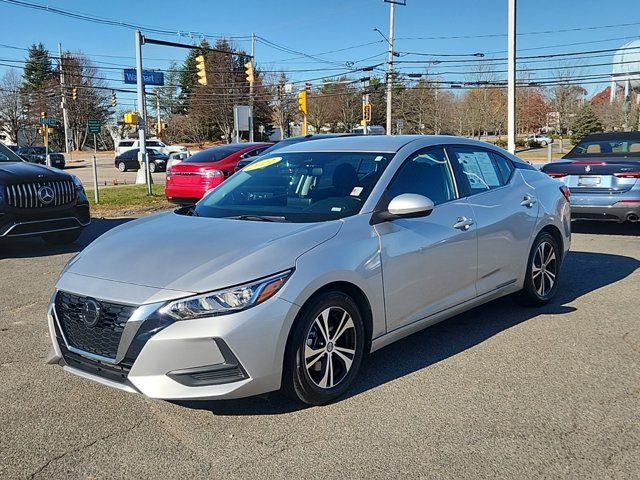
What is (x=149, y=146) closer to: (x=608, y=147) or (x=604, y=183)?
(x=608, y=147)

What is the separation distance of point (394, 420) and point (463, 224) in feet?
5.70

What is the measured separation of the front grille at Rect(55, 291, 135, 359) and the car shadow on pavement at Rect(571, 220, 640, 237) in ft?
29.6

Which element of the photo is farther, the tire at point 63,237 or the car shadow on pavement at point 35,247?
the tire at point 63,237

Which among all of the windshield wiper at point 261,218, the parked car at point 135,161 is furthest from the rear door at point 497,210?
the parked car at point 135,161

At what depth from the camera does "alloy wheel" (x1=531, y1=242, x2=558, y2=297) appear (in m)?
5.68

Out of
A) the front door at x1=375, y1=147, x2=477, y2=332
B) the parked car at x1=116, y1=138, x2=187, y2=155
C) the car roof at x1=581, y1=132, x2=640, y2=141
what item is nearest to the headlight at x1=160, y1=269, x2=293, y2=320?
the front door at x1=375, y1=147, x2=477, y2=332

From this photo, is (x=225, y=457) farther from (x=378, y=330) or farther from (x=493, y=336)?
(x=493, y=336)

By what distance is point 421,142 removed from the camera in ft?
15.7

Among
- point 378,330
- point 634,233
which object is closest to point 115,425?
point 378,330

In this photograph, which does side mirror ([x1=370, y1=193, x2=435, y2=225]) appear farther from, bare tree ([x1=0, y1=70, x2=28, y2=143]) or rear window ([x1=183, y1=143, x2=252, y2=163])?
bare tree ([x1=0, y1=70, x2=28, y2=143])

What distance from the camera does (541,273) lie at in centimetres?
575

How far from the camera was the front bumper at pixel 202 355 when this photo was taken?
10.4 feet

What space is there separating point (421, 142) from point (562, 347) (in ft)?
6.14

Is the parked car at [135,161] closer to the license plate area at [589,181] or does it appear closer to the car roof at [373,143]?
the license plate area at [589,181]
